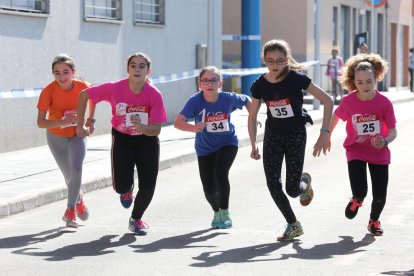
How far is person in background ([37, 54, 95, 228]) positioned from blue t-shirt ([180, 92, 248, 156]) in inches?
36.0

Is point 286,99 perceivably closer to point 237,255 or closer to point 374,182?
point 374,182

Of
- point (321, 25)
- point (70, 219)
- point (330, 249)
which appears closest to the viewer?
point (330, 249)

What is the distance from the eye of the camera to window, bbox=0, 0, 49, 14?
16.5 metres

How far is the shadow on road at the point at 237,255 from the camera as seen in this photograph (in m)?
7.77

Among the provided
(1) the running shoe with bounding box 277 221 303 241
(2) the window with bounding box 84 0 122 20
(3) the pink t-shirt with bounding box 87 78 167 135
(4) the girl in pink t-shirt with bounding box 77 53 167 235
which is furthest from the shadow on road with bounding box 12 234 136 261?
(2) the window with bounding box 84 0 122 20

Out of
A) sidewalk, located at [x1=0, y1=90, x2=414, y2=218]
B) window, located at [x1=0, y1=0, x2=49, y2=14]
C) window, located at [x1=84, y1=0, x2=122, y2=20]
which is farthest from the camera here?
window, located at [x1=84, y1=0, x2=122, y2=20]

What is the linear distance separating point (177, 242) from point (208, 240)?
0.87 feet

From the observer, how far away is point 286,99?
8.73 m

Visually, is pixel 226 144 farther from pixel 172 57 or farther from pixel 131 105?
pixel 172 57

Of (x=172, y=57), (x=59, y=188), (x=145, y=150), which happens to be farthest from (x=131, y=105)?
(x=172, y=57)

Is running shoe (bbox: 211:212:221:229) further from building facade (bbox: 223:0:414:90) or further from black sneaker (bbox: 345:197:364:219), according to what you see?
building facade (bbox: 223:0:414:90)

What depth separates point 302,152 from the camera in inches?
348

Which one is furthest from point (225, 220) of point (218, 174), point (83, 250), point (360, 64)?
point (360, 64)

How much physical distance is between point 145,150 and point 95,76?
35.4ft
